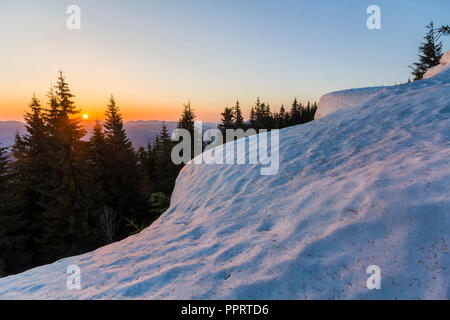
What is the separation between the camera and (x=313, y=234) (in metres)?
3.08

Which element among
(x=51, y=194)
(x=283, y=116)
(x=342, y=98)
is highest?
(x=283, y=116)

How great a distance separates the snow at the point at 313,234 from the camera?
7.67ft

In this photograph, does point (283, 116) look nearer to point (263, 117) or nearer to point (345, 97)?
point (263, 117)

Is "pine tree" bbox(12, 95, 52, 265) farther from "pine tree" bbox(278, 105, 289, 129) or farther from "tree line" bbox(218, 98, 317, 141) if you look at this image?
"pine tree" bbox(278, 105, 289, 129)

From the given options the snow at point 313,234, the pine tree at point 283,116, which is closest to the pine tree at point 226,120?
the pine tree at point 283,116

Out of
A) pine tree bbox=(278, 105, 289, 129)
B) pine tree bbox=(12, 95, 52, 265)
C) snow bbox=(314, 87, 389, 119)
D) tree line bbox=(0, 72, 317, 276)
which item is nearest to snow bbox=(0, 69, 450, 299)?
snow bbox=(314, 87, 389, 119)

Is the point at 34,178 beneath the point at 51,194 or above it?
above

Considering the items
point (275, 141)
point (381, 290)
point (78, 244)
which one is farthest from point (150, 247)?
point (78, 244)

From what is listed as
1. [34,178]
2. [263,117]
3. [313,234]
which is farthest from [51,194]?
[263,117]

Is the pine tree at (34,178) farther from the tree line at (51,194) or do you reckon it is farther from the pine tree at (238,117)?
the pine tree at (238,117)

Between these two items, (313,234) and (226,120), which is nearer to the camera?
(313,234)

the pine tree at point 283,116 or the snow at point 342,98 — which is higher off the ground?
the pine tree at point 283,116

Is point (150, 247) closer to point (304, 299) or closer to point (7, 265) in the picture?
point (304, 299)
